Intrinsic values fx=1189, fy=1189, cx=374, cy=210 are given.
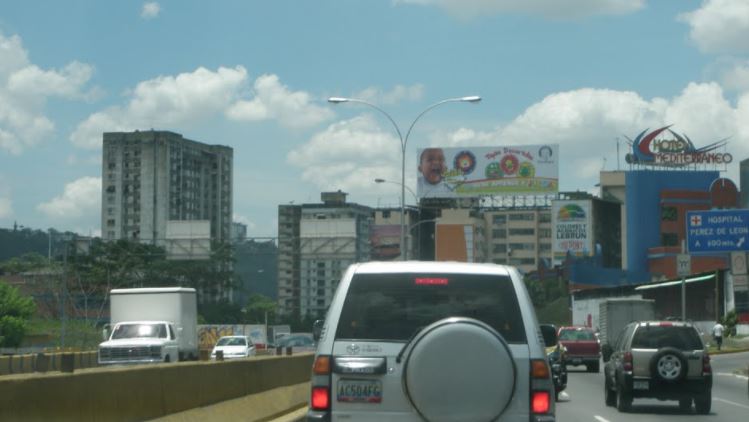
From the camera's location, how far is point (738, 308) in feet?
238

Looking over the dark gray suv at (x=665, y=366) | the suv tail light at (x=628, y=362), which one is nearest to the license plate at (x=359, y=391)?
the dark gray suv at (x=665, y=366)

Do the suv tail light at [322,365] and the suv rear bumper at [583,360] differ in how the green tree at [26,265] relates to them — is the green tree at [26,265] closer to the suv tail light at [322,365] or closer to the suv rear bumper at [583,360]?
the suv rear bumper at [583,360]

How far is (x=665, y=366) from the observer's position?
21.8 metres

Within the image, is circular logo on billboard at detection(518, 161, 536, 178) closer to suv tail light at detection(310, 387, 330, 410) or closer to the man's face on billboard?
the man's face on billboard

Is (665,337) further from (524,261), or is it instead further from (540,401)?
(524,261)

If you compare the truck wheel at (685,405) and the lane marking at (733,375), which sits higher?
the truck wheel at (685,405)

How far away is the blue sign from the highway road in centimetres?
2221

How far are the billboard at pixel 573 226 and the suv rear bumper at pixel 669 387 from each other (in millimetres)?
106363

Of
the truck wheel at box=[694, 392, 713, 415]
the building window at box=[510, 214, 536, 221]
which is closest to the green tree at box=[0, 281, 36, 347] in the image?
the truck wheel at box=[694, 392, 713, 415]

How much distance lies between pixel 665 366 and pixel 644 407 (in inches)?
110

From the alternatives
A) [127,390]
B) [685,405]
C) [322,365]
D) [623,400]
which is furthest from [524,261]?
[322,365]

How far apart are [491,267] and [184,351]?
29180mm

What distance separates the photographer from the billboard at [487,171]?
118 m

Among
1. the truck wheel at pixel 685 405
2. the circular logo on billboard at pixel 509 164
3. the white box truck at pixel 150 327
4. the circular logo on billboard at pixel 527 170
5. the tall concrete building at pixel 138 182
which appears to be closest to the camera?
the truck wheel at pixel 685 405
